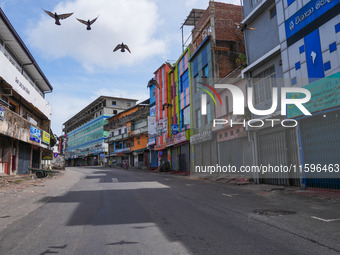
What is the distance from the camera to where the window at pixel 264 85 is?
15845mm

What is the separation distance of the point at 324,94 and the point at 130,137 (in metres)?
47.0

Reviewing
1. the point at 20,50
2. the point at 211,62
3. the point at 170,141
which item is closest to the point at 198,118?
the point at 211,62

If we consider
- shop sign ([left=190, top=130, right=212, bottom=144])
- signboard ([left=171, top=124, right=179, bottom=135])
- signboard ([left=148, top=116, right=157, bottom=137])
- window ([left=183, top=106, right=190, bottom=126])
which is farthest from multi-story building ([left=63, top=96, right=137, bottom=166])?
shop sign ([left=190, top=130, right=212, bottom=144])

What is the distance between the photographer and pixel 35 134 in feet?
83.1

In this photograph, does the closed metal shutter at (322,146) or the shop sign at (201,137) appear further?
the shop sign at (201,137)

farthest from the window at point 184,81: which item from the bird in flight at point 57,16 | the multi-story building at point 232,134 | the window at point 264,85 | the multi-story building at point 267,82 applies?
the bird in flight at point 57,16

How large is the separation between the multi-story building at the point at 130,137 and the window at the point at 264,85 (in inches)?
1281

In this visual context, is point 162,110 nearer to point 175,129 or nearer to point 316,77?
point 175,129

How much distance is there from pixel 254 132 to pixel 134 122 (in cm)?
4083

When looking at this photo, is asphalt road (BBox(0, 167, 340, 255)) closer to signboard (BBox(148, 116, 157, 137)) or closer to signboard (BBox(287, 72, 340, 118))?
signboard (BBox(287, 72, 340, 118))

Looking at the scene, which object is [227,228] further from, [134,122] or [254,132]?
[134,122]

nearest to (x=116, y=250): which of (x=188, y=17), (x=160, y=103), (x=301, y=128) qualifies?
(x=301, y=128)

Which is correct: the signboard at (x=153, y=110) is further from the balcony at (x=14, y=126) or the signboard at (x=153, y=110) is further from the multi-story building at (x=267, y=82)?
the multi-story building at (x=267, y=82)

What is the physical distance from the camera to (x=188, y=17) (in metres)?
31.8
